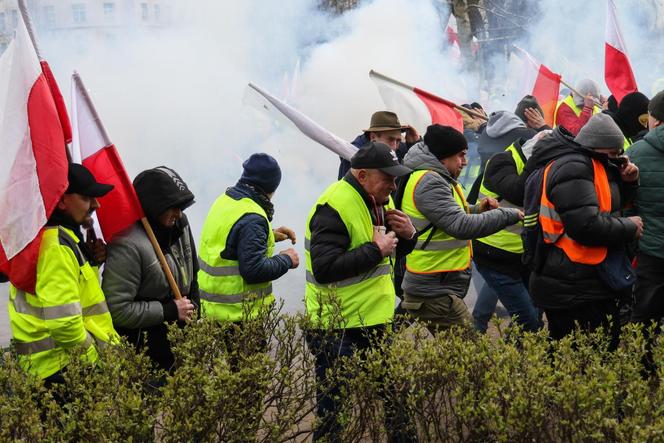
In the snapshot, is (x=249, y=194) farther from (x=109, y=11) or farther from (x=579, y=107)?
(x=109, y=11)

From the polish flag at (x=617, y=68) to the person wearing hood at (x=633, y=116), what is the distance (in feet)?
5.66

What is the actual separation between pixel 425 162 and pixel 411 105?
2961mm

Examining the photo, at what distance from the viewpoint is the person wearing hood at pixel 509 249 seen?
575 centimetres

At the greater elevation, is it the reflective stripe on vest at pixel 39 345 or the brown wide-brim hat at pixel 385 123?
the brown wide-brim hat at pixel 385 123

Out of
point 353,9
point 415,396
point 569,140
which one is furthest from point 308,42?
point 415,396

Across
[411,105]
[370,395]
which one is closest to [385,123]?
[411,105]

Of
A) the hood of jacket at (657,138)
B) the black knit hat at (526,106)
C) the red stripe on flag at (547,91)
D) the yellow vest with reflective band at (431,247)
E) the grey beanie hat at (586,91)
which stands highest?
the hood of jacket at (657,138)

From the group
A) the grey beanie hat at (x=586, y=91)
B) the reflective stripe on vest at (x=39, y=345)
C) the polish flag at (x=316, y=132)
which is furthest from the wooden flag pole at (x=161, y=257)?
the grey beanie hat at (x=586, y=91)

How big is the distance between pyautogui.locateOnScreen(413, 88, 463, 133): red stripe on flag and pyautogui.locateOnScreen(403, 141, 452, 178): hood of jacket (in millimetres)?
2792

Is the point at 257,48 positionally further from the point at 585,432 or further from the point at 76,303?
the point at 585,432

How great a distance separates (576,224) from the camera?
173 inches

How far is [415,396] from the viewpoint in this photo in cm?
327

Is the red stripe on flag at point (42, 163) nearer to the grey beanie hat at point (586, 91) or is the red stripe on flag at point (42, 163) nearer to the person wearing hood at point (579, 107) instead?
the person wearing hood at point (579, 107)

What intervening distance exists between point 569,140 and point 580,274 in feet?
2.42
